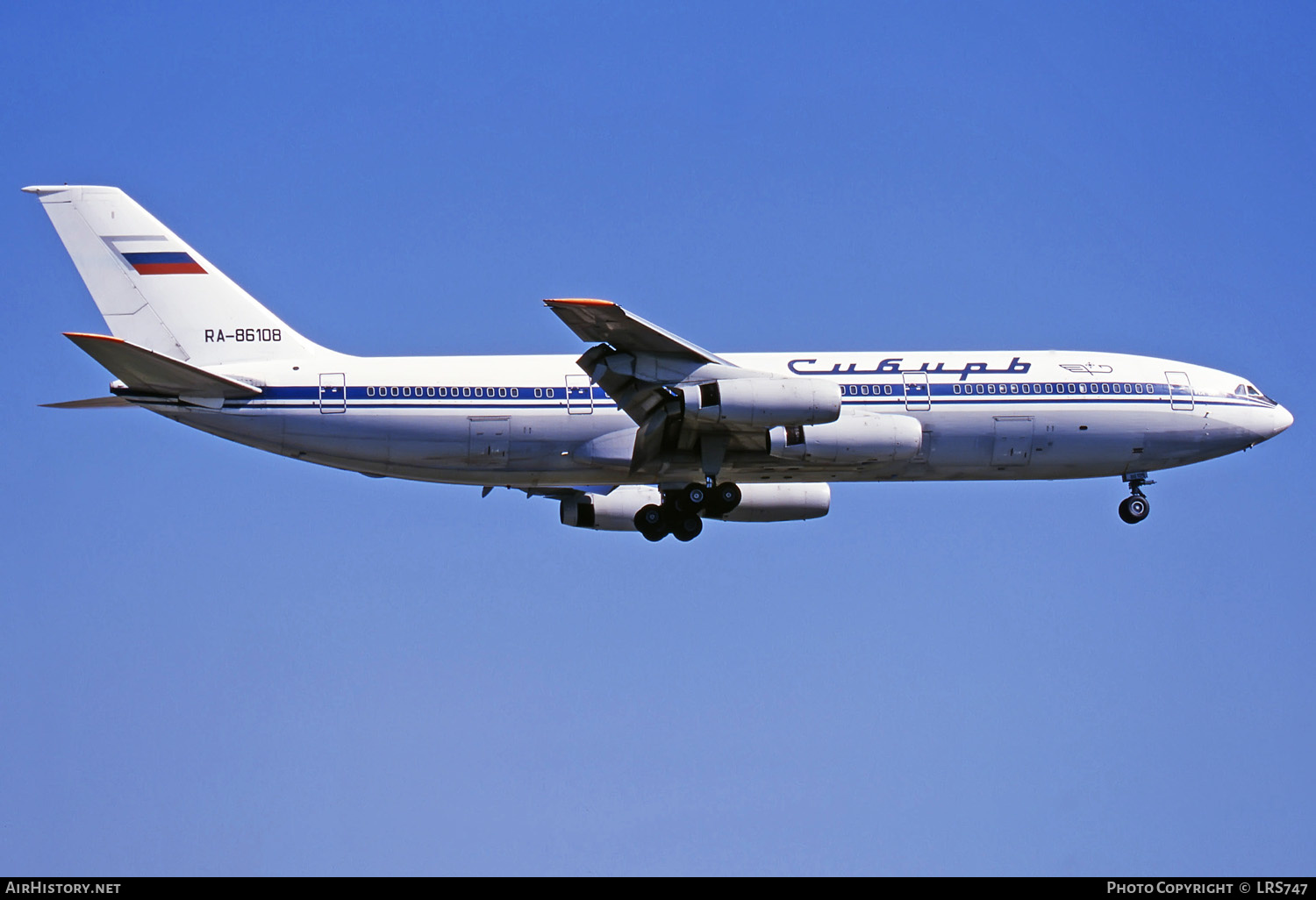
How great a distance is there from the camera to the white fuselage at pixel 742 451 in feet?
118

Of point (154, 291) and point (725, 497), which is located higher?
point (154, 291)

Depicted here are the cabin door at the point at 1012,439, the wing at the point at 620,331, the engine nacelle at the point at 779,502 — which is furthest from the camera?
the engine nacelle at the point at 779,502

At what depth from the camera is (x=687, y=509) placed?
38875 millimetres

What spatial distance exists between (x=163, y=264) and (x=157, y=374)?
174 inches

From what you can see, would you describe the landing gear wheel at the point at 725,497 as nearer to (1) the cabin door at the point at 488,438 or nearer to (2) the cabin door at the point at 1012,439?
(1) the cabin door at the point at 488,438

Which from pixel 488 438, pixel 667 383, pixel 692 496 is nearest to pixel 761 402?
pixel 667 383

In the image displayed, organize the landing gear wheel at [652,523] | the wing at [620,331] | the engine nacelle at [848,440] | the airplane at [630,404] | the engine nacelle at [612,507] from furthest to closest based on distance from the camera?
1. the engine nacelle at [612,507]
2. the landing gear wheel at [652,523]
3. the engine nacelle at [848,440]
4. the airplane at [630,404]
5. the wing at [620,331]

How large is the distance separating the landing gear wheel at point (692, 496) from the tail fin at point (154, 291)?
30.5 feet

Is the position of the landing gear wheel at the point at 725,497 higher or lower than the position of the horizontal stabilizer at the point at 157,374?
lower

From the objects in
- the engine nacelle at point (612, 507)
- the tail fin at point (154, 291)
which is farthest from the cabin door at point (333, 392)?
the engine nacelle at point (612, 507)

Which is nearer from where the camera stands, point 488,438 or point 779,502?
point 488,438

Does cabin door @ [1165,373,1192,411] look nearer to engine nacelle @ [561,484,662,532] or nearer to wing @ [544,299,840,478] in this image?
wing @ [544,299,840,478]

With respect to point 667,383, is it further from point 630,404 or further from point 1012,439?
point 1012,439
